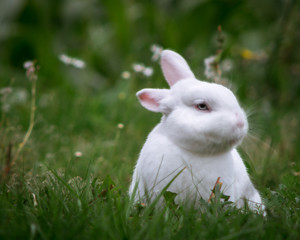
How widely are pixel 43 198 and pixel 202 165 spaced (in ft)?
2.47

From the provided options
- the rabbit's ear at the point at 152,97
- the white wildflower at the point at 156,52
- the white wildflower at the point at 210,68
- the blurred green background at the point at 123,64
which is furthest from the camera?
the blurred green background at the point at 123,64

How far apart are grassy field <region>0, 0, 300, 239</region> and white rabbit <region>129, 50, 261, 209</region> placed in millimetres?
110

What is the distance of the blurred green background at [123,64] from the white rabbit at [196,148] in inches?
32.2

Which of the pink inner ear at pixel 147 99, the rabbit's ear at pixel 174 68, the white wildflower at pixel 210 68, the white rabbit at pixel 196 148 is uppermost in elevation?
Answer: the white wildflower at pixel 210 68

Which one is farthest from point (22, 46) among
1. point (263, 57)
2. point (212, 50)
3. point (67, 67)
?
point (263, 57)

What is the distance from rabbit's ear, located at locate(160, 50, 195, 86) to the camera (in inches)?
82.2

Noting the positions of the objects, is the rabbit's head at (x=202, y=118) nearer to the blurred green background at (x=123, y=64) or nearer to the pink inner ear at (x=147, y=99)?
the pink inner ear at (x=147, y=99)

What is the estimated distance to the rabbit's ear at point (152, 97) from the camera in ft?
6.56

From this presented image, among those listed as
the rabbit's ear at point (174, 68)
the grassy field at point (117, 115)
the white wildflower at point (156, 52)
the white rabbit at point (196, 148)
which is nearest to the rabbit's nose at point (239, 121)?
the white rabbit at point (196, 148)

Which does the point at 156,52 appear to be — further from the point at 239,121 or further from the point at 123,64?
the point at 123,64

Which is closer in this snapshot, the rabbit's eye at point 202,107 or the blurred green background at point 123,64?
the rabbit's eye at point 202,107

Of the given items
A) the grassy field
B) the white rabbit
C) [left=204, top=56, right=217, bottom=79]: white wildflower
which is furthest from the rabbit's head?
[left=204, top=56, right=217, bottom=79]: white wildflower

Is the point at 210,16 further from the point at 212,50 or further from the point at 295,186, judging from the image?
the point at 295,186

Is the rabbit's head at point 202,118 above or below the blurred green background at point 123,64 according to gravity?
below
